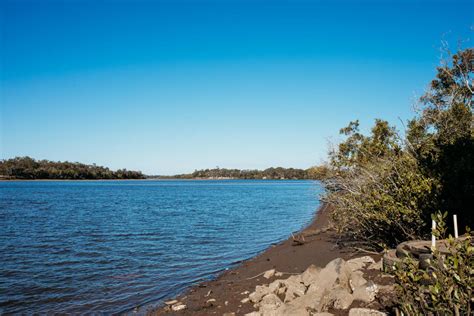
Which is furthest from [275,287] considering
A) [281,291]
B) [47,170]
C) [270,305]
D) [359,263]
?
[47,170]

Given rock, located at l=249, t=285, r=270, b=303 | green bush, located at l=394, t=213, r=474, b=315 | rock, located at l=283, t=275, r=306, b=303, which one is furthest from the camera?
rock, located at l=249, t=285, r=270, b=303

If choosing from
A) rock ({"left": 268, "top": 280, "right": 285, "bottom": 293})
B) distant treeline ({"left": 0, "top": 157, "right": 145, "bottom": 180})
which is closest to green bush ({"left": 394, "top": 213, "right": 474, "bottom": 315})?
rock ({"left": 268, "top": 280, "right": 285, "bottom": 293})

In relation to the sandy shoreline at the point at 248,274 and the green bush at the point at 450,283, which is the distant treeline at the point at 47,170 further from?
the green bush at the point at 450,283

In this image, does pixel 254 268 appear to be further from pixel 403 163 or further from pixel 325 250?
pixel 403 163

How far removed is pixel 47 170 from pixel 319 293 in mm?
178846

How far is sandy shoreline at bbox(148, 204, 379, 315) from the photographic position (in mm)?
9273

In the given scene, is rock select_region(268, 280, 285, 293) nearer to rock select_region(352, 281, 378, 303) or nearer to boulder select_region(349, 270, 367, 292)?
boulder select_region(349, 270, 367, 292)

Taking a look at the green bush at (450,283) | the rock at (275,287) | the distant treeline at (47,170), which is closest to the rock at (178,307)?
the rock at (275,287)

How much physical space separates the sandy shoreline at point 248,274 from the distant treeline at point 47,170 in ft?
556

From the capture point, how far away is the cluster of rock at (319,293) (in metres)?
6.85

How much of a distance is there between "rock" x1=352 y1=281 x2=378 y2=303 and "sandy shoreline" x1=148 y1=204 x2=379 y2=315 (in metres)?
2.67

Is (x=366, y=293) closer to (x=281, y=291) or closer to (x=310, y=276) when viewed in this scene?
(x=310, y=276)

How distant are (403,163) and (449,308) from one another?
8704 mm

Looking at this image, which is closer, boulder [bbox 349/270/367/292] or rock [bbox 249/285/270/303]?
boulder [bbox 349/270/367/292]
